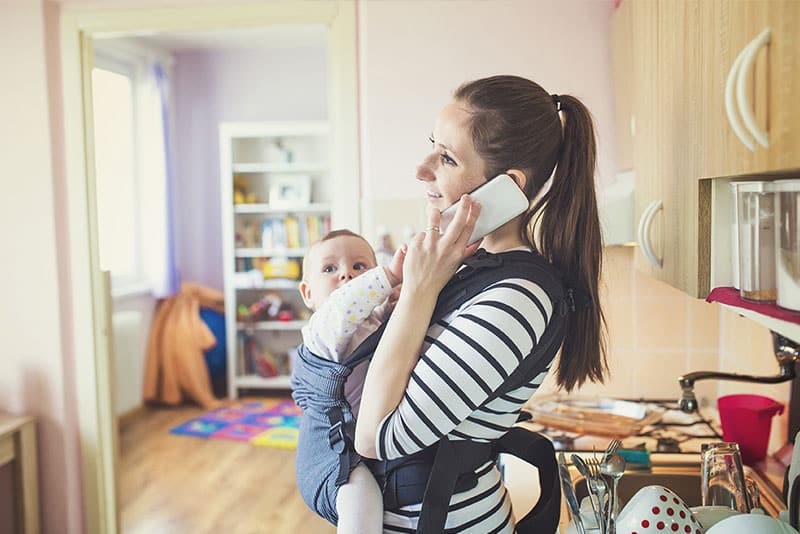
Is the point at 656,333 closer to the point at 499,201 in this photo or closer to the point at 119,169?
the point at 499,201

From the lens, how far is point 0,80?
2467 mm

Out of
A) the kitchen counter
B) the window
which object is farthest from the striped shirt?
the window

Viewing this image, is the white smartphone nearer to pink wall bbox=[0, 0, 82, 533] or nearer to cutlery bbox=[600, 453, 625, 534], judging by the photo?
cutlery bbox=[600, 453, 625, 534]

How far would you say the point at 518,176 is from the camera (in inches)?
42.9

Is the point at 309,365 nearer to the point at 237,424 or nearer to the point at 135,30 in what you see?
the point at 135,30

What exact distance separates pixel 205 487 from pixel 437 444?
2989 mm

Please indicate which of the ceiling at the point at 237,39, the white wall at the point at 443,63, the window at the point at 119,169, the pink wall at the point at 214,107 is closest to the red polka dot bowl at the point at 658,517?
the white wall at the point at 443,63

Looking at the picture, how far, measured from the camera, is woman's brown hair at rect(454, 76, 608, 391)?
1.08m

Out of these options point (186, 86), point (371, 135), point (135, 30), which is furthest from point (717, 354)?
point (186, 86)

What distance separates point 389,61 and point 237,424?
3.24 meters

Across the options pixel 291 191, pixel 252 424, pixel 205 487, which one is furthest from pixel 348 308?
pixel 291 191

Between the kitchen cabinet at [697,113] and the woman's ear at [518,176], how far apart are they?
9.4 inches

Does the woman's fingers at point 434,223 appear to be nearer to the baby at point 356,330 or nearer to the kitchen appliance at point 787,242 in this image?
the baby at point 356,330

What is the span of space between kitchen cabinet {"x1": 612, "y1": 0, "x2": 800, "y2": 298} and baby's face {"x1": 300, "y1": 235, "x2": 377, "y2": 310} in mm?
500
